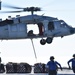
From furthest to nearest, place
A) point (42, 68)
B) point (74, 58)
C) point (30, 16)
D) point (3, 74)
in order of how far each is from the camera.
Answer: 1. point (30, 16)
2. point (42, 68)
3. point (3, 74)
4. point (74, 58)

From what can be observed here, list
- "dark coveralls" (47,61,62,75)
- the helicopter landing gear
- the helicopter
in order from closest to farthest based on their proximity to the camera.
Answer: "dark coveralls" (47,61,62,75) < the helicopter landing gear < the helicopter

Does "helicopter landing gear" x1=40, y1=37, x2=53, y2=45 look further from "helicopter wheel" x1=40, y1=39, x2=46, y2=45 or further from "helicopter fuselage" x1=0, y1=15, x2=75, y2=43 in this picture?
"helicopter fuselage" x1=0, y1=15, x2=75, y2=43

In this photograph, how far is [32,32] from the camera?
160ft

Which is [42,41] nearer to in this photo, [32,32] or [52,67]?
[32,32]

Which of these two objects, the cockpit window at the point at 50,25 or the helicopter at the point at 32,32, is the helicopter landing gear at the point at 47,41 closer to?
the helicopter at the point at 32,32

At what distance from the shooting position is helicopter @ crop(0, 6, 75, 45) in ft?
157

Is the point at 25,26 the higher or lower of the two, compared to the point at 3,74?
higher

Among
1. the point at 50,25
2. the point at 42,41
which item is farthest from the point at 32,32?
the point at 50,25

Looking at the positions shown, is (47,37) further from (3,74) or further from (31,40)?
(3,74)

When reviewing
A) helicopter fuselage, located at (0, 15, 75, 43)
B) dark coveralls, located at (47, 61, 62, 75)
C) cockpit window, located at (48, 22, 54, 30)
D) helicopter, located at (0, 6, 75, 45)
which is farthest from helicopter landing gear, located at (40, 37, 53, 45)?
dark coveralls, located at (47, 61, 62, 75)

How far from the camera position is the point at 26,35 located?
48.6m

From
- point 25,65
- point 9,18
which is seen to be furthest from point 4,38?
point 25,65

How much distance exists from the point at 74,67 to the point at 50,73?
356 cm

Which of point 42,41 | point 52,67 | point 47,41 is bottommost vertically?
point 52,67
